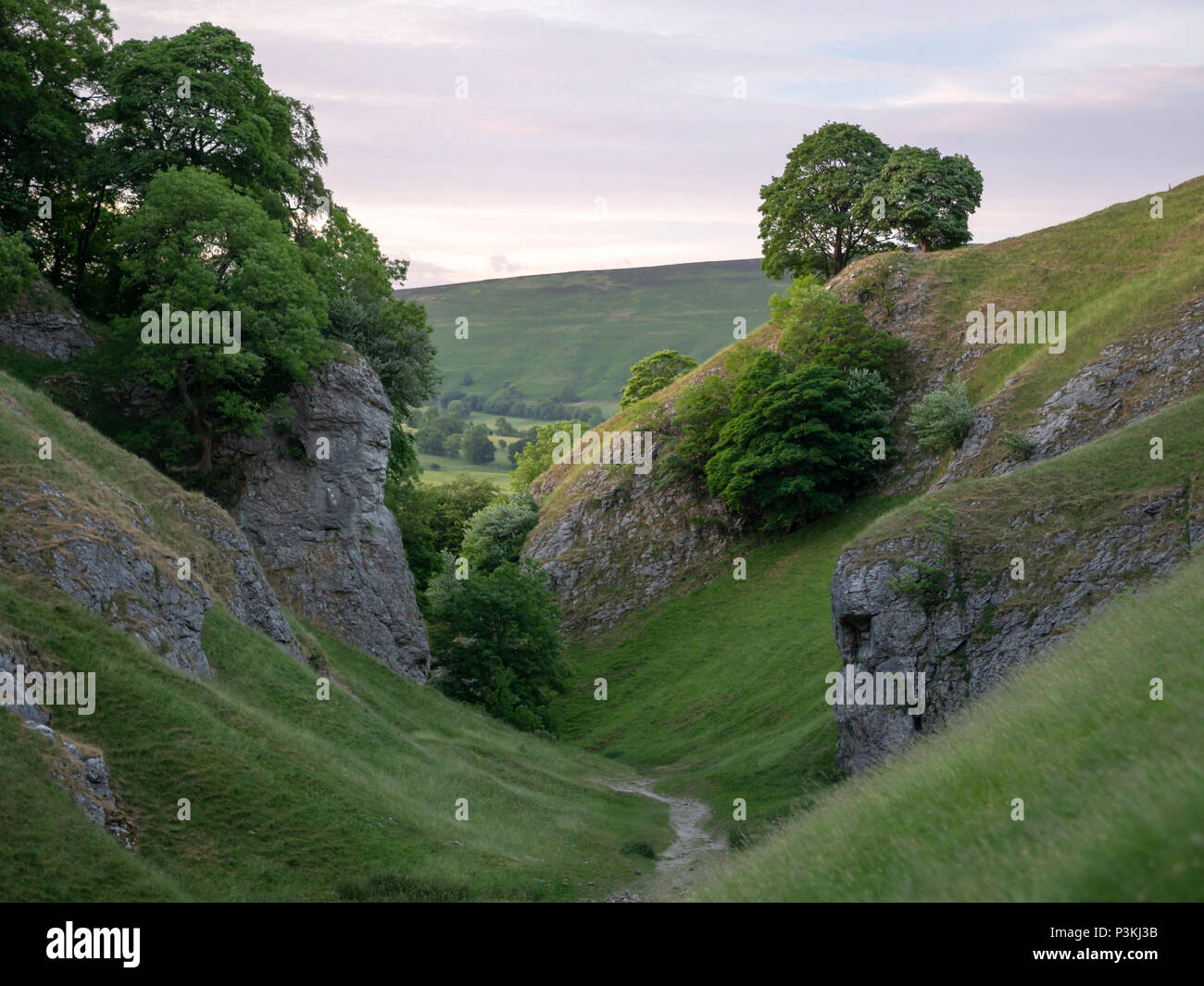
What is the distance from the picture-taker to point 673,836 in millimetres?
32938

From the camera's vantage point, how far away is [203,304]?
3797cm

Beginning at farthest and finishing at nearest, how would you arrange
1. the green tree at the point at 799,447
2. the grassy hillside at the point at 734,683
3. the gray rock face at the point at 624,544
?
1. the gray rock face at the point at 624,544
2. the green tree at the point at 799,447
3. the grassy hillside at the point at 734,683

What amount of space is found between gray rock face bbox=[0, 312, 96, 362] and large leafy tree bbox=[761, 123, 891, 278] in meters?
58.6

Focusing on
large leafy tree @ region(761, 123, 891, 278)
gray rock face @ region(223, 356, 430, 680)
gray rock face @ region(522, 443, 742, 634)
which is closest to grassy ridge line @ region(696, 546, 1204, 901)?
gray rock face @ region(223, 356, 430, 680)

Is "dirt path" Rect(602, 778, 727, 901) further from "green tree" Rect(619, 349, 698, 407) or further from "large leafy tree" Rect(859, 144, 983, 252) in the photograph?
"green tree" Rect(619, 349, 698, 407)

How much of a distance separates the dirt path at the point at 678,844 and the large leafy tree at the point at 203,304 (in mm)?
22677

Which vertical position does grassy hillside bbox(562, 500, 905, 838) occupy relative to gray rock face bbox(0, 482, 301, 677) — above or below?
below

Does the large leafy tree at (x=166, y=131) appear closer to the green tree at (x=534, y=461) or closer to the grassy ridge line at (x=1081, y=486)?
the grassy ridge line at (x=1081, y=486)

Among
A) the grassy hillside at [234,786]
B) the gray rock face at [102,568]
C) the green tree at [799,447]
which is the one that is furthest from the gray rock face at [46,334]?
the green tree at [799,447]

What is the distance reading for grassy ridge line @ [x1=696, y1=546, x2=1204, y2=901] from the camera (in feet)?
21.9

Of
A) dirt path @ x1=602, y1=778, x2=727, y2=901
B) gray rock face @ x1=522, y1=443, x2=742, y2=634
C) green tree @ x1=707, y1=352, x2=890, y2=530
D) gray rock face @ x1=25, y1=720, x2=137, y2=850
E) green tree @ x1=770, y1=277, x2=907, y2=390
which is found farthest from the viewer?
green tree @ x1=770, y1=277, x2=907, y2=390

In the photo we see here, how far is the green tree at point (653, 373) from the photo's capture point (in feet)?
322

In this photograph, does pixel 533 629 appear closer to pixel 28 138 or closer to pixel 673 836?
pixel 673 836

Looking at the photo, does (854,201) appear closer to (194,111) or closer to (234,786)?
(194,111)
